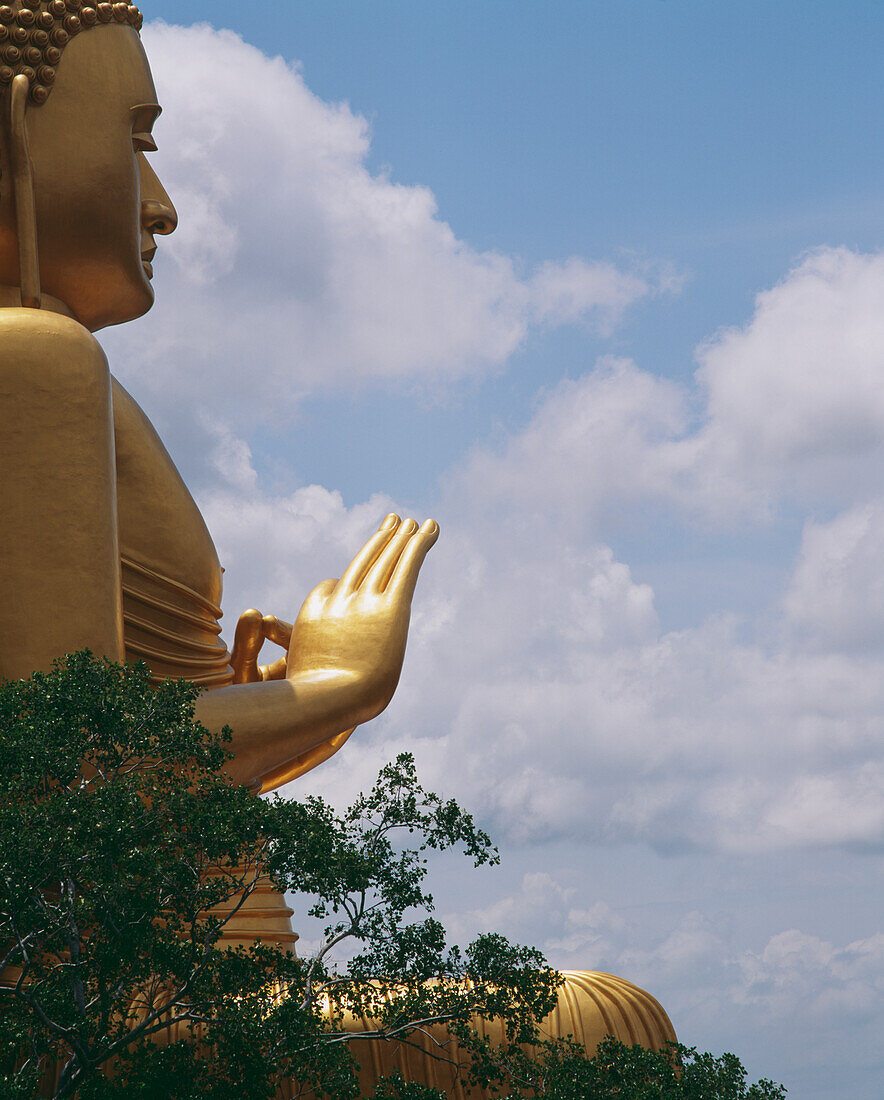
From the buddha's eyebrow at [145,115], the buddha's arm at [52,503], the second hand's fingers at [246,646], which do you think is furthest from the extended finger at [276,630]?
the buddha's eyebrow at [145,115]

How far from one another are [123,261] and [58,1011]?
5.07 m

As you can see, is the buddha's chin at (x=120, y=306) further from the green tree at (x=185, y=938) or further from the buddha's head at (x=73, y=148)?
the green tree at (x=185, y=938)

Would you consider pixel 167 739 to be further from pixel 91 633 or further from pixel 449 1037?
pixel 449 1037

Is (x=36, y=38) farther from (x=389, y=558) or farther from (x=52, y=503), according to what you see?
(x=389, y=558)

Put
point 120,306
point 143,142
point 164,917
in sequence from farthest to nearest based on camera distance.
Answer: point 120,306, point 143,142, point 164,917

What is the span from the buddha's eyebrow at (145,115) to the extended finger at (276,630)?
11.7ft

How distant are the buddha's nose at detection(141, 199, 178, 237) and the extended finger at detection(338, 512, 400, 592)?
2.64 meters

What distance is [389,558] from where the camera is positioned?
10039 mm

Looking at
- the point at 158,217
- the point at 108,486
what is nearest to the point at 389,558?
the point at 108,486

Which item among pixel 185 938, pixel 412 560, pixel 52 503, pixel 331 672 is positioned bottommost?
pixel 185 938

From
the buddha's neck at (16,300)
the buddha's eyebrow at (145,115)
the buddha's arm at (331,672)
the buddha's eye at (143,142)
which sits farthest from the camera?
the buddha's eye at (143,142)

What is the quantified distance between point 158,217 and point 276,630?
3103 mm

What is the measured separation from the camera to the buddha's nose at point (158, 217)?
10227mm

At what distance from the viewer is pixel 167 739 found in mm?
7594
